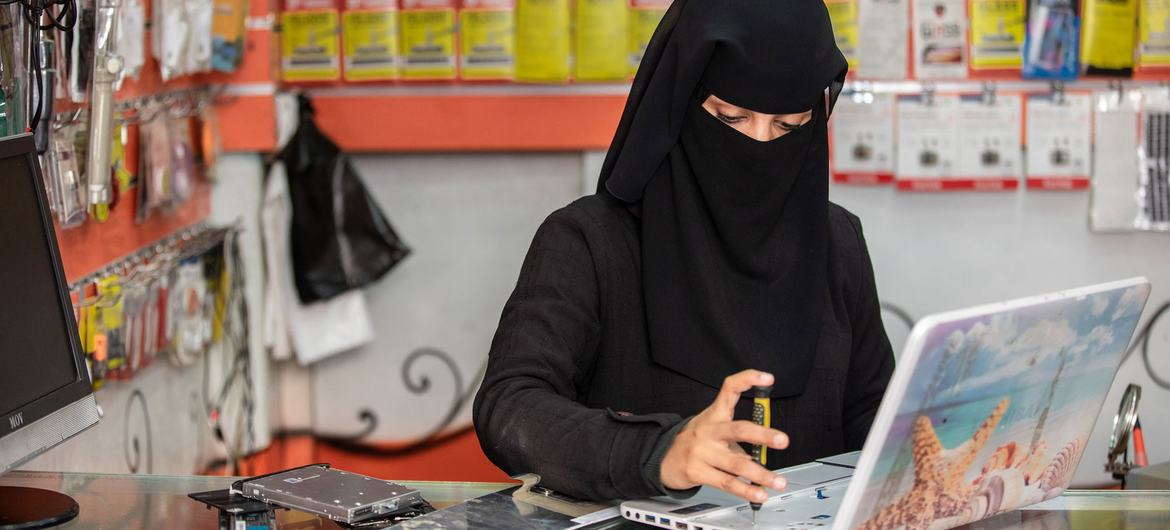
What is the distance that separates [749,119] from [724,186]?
0.30 ft

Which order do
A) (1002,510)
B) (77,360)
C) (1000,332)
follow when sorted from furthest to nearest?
(77,360) < (1002,510) < (1000,332)

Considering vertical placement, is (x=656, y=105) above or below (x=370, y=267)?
above

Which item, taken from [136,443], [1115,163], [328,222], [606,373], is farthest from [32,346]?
[1115,163]

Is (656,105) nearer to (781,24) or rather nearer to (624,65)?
(781,24)

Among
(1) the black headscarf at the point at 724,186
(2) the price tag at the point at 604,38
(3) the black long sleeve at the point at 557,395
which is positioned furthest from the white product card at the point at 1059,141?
(3) the black long sleeve at the point at 557,395

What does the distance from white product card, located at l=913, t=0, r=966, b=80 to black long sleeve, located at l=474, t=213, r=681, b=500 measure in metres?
1.91

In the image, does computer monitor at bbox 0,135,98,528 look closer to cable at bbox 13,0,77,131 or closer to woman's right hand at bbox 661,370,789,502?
cable at bbox 13,0,77,131

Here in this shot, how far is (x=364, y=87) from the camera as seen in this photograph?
3.38 meters

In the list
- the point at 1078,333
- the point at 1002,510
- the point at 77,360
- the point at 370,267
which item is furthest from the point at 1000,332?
the point at 370,267

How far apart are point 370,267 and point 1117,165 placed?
198cm

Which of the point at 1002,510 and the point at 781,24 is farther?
the point at 781,24

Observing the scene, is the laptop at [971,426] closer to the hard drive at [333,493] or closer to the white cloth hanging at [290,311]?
the hard drive at [333,493]

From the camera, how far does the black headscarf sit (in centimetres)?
159

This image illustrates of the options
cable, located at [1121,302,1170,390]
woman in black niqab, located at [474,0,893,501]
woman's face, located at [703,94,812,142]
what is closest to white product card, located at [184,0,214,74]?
woman in black niqab, located at [474,0,893,501]
